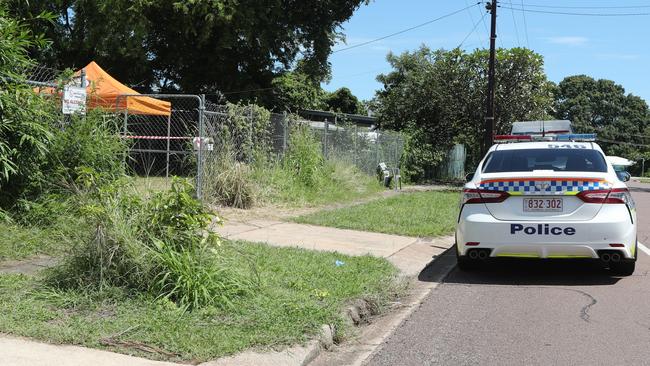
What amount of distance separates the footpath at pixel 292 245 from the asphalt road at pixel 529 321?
342 millimetres

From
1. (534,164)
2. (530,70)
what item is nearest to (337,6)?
(530,70)

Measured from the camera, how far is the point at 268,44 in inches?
945

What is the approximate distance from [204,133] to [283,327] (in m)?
7.90

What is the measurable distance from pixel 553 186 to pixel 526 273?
1.39 meters

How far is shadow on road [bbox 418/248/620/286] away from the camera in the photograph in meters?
7.16

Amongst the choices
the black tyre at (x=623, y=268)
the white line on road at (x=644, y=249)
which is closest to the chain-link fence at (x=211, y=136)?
the black tyre at (x=623, y=268)

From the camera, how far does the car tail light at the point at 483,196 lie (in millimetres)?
7008

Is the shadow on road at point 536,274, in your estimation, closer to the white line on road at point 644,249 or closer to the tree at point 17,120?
the white line on road at point 644,249

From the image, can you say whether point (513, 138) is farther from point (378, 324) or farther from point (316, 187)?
point (316, 187)

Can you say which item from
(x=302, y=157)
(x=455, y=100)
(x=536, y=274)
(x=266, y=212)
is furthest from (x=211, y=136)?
(x=455, y=100)

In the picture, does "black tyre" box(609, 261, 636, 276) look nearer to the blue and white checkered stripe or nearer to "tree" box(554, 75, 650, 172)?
the blue and white checkered stripe

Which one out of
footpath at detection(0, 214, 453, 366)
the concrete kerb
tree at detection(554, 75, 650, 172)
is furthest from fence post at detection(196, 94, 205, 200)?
tree at detection(554, 75, 650, 172)

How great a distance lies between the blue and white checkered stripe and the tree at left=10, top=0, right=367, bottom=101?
1576 cm

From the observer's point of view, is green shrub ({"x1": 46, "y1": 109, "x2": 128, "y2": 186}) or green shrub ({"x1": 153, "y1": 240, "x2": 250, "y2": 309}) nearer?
green shrub ({"x1": 153, "y1": 240, "x2": 250, "y2": 309})
